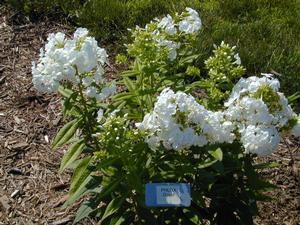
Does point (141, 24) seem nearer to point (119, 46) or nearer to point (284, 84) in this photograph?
point (119, 46)

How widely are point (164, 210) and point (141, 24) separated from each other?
9.25 feet

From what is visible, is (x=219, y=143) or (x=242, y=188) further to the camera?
(x=242, y=188)

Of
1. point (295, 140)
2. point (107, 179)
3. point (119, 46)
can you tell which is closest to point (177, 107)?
point (107, 179)

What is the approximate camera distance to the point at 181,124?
7.59 feet

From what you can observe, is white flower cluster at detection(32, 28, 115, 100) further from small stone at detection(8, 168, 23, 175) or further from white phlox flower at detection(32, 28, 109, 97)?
small stone at detection(8, 168, 23, 175)

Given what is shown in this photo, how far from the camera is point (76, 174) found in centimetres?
280

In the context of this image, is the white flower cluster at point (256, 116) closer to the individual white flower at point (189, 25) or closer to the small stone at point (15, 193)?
the individual white flower at point (189, 25)

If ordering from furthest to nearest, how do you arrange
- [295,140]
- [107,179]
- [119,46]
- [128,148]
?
[119,46] < [295,140] < [107,179] < [128,148]

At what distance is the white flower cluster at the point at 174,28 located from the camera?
111 inches

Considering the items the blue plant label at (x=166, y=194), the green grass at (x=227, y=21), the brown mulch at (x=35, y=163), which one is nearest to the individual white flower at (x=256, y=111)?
the blue plant label at (x=166, y=194)

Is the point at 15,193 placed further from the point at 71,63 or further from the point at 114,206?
the point at 71,63

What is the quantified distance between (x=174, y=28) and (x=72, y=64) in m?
0.62

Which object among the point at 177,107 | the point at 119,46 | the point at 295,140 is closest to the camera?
the point at 177,107

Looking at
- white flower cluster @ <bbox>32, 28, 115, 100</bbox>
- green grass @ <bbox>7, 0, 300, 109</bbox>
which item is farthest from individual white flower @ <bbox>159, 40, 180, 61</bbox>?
green grass @ <bbox>7, 0, 300, 109</bbox>
